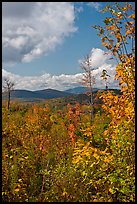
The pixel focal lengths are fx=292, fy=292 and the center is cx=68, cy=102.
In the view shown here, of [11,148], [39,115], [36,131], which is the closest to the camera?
[11,148]

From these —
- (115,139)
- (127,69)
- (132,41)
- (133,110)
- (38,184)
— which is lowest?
(38,184)

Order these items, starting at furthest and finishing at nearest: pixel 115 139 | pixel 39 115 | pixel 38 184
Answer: pixel 39 115 < pixel 38 184 < pixel 115 139

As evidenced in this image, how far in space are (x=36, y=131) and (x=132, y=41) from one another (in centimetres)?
803

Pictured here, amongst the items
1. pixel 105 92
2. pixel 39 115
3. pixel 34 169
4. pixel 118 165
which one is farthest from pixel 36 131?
pixel 118 165

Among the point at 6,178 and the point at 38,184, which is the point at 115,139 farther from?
the point at 38,184

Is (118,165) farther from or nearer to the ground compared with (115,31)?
nearer to the ground

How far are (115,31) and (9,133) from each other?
295 cm

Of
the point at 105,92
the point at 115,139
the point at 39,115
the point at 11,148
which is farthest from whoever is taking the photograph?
the point at 39,115

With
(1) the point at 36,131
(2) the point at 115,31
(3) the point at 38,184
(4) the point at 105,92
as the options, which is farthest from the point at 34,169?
(1) the point at 36,131

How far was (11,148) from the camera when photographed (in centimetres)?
588

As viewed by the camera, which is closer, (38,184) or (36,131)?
(38,184)

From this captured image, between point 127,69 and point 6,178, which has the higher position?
point 127,69

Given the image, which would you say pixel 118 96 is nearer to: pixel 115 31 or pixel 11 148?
pixel 115 31

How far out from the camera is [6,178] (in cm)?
553
